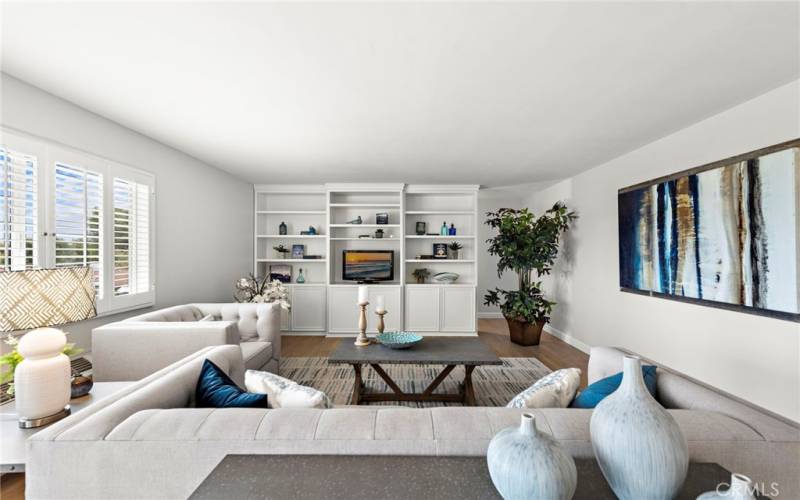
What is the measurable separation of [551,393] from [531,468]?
0.72 meters

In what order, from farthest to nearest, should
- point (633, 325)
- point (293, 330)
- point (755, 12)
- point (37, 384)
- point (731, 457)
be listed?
point (293, 330)
point (633, 325)
point (755, 12)
point (37, 384)
point (731, 457)

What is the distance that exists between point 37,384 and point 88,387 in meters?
0.39

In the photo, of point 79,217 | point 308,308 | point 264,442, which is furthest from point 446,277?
point 264,442

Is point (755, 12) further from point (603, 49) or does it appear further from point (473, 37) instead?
point (473, 37)

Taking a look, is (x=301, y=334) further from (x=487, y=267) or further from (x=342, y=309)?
(x=487, y=267)

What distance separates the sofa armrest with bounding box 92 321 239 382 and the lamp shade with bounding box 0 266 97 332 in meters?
0.91

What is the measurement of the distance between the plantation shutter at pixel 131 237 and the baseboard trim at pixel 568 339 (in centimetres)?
499

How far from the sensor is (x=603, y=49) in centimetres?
165

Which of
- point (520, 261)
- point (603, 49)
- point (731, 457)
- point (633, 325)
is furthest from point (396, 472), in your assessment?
point (520, 261)

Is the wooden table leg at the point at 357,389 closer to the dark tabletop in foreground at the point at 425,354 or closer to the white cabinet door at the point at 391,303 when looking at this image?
the dark tabletop in foreground at the point at 425,354

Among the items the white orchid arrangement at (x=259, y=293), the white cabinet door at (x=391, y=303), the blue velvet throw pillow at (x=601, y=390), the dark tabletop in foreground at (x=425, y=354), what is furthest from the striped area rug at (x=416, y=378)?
the blue velvet throw pillow at (x=601, y=390)

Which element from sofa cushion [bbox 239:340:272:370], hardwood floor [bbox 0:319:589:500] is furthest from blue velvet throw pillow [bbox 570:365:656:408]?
sofa cushion [bbox 239:340:272:370]

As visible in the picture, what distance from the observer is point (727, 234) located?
229 centimetres

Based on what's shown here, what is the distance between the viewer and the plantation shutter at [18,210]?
1.90m
